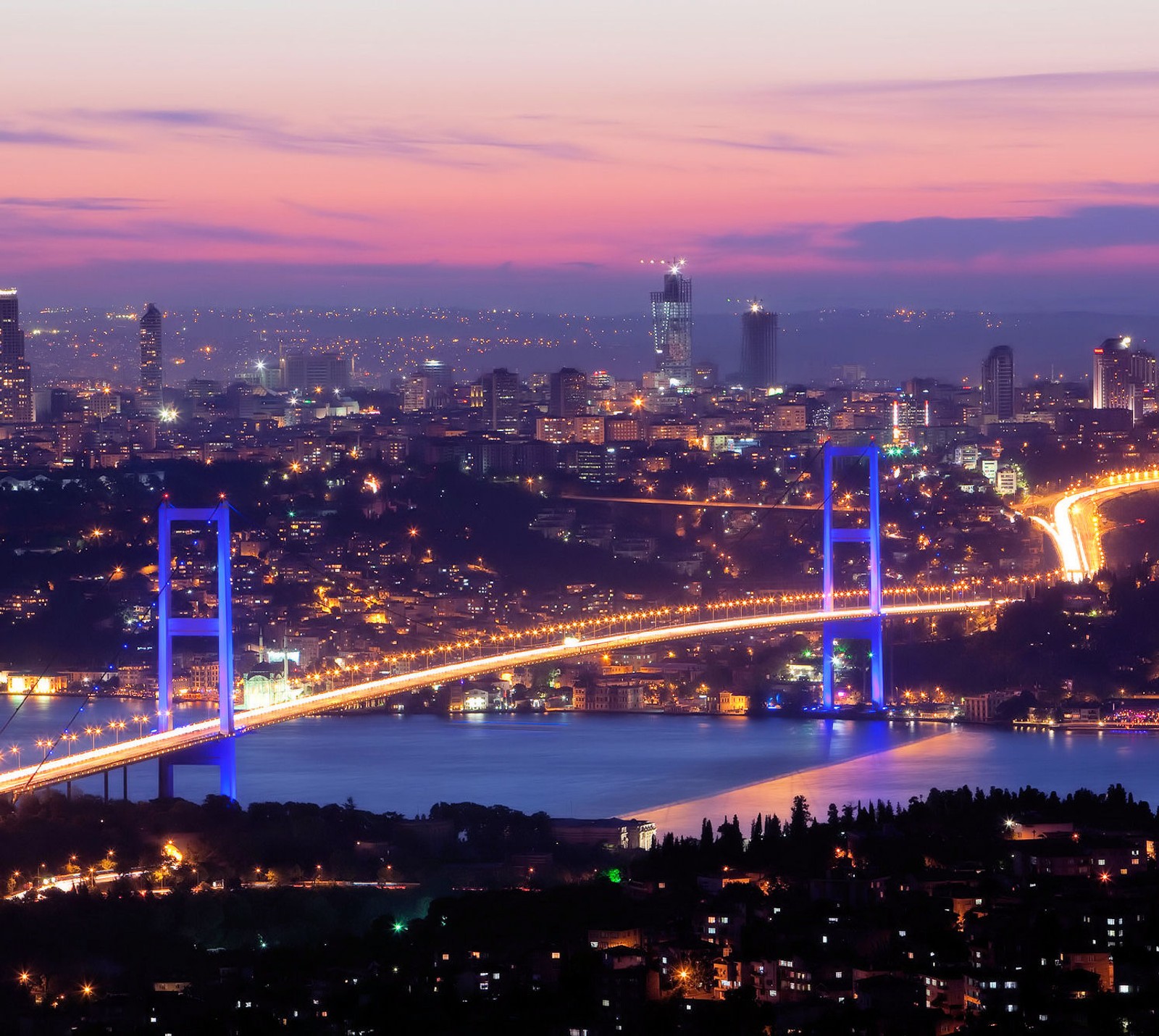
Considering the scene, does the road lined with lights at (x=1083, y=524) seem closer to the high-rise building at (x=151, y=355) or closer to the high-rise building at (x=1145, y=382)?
the high-rise building at (x=1145, y=382)

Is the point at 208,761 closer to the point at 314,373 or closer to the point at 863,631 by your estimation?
the point at 863,631

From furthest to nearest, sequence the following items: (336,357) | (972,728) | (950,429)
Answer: (336,357) → (950,429) → (972,728)

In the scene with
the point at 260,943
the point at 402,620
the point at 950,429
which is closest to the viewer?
the point at 260,943

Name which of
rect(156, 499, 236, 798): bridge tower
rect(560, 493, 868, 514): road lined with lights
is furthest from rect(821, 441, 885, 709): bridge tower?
rect(560, 493, 868, 514): road lined with lights

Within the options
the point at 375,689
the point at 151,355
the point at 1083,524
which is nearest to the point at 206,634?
the point at 375,689

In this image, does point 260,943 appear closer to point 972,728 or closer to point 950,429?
point 972,728

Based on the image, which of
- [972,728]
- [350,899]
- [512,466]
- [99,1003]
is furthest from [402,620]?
[99,1003]
